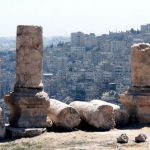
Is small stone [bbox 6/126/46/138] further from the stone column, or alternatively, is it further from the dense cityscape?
the dense cityscape

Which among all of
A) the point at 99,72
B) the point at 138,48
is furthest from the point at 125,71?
the point at 138,48

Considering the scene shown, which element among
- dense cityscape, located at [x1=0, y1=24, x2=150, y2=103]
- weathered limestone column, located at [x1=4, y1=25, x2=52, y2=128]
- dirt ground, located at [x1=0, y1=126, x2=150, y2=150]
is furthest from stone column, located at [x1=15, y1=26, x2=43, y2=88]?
dense cityscape, located at [x1=0, y1=24, x2=150, y2=103]

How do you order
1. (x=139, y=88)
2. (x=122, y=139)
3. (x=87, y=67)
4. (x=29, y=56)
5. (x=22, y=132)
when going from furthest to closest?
(x=87, y=67) < (x=139, y=88) < (x=29, y=56) < (x=22, y=132) < (x=122, y=139)

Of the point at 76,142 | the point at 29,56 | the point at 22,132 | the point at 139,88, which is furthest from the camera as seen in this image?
the point at 139,88

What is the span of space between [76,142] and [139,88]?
4863 mm

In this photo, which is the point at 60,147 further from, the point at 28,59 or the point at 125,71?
the point at 125,71

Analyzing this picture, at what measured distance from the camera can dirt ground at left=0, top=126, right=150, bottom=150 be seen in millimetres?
16703

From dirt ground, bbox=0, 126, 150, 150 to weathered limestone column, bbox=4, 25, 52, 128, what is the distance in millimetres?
848

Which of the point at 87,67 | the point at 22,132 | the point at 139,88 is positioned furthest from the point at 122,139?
the point at 87,67

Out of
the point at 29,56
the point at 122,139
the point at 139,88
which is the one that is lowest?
the point at 122,139

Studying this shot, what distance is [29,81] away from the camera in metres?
19.6

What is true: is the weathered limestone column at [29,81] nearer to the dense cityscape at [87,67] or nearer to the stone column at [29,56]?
the stone column at [29,56]

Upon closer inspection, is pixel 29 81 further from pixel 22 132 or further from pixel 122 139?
pixel 122 139

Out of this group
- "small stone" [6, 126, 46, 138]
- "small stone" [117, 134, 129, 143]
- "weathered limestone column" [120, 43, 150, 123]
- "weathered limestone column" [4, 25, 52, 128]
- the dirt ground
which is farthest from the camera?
"weathered limestone column" [120, 43, 150, 123]
